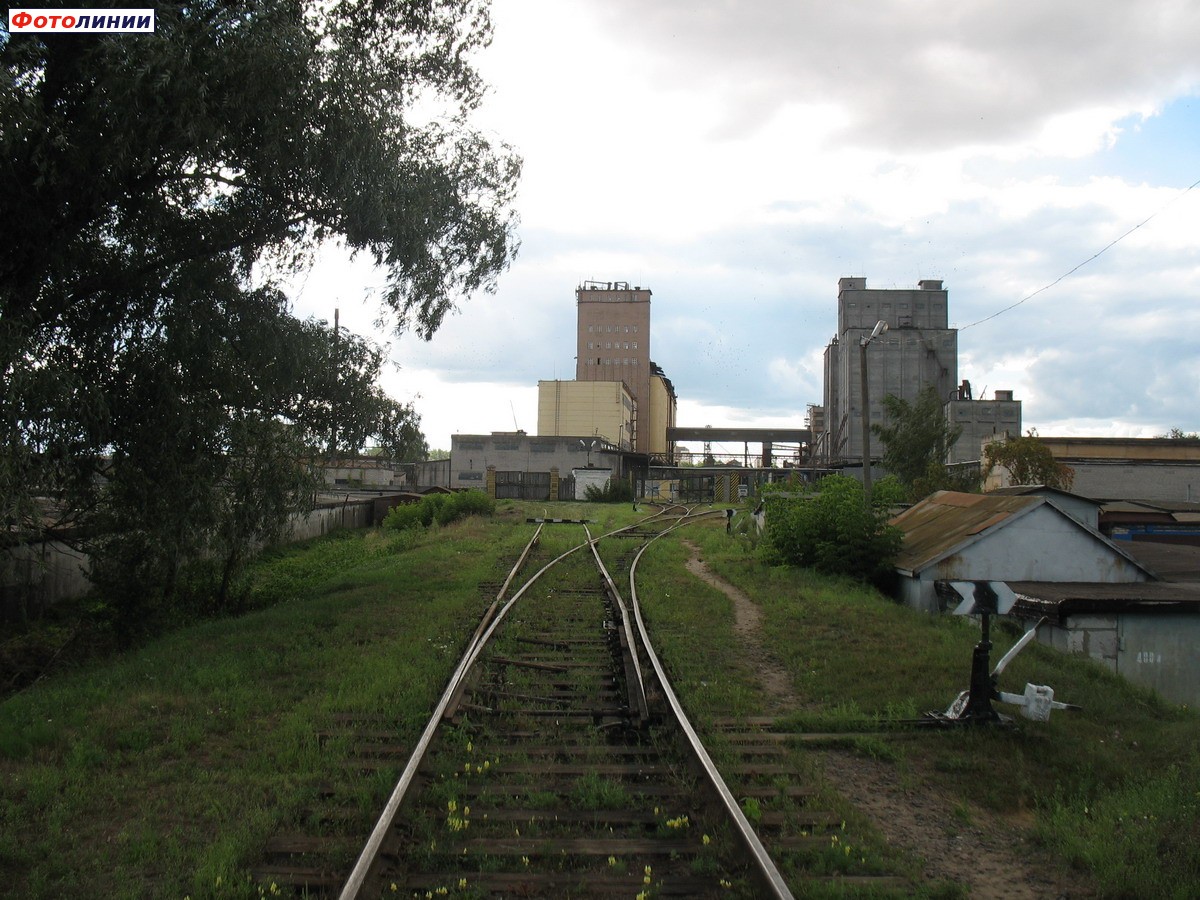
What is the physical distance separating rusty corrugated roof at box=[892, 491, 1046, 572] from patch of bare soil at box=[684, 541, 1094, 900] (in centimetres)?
943

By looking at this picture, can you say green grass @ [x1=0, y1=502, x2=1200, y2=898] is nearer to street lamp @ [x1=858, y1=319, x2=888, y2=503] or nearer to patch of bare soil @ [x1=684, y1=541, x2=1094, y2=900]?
patch of bare soil @ [x1=684, y1=541, x2=1094, y2=900]

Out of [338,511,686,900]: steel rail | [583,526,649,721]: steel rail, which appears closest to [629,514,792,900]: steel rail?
[583,526,649,721]: steel rail

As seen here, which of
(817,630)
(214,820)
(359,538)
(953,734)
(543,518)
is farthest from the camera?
(543,518)

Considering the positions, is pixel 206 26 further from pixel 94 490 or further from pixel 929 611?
pixel 929 611

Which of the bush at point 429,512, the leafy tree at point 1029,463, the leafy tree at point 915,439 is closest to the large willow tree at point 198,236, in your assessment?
the bush at point 429,512

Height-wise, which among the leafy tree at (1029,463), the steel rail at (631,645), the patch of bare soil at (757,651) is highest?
the leafy tree at (1029,463)

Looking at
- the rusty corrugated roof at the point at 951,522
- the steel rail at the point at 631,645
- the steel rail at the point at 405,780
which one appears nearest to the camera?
the steel rail at the point at 405,780

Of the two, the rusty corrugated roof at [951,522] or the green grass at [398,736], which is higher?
the rusty corrugated roof at [951,522]

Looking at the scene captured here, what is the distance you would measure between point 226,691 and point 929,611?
10713 mm

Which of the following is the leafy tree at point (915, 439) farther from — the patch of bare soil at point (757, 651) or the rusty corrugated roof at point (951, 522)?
the patch of bare soil at point (757, 651)

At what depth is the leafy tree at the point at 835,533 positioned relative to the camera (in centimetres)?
1611

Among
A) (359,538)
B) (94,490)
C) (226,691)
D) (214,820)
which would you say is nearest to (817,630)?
(226,691)

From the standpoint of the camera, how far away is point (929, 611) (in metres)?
14.0

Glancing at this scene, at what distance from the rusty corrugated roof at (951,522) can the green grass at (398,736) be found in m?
2.76
